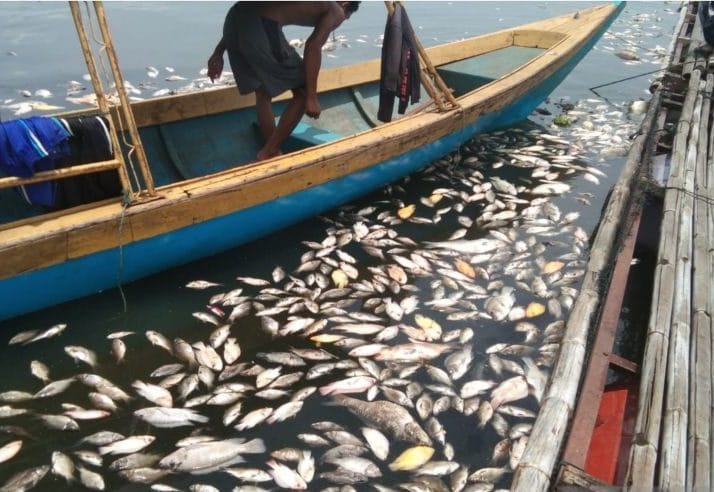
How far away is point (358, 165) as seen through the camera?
4.78m

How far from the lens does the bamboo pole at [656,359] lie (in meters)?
2.24

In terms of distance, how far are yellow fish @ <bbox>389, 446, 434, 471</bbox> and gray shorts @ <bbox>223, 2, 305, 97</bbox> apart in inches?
129

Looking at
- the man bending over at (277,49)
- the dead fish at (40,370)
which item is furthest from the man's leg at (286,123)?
the dead fish at (40,370)

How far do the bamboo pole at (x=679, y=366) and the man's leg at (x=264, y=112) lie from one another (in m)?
3.66

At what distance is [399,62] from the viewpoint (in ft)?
17.2

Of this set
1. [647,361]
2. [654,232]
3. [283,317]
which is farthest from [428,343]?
[654,232]

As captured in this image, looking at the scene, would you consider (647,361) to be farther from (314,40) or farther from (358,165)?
(314,40)

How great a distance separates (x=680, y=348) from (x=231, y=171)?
3.25m

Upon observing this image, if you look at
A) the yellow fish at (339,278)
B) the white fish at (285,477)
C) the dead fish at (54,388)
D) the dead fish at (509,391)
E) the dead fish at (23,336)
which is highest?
the dead fish at (23,336)

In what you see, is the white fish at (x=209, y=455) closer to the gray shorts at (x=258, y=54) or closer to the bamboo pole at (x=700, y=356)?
the bamboo pole at (x=700, y=356)

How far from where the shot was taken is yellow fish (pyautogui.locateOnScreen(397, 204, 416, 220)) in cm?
545

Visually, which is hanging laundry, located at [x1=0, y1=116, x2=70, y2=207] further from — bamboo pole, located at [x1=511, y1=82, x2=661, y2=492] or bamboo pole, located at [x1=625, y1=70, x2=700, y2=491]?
bamboo pole, located at [x1=625, y1=70, x2=700, y2=491]

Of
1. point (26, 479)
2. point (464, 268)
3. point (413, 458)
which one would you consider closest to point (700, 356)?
point (413, 458)

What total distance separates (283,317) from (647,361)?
2.49 m
